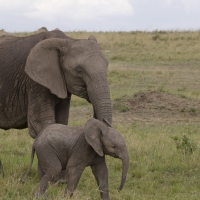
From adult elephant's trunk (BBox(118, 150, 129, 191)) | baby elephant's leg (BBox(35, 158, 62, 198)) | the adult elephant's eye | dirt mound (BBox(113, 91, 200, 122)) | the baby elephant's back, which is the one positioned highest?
the adult elephant's eye

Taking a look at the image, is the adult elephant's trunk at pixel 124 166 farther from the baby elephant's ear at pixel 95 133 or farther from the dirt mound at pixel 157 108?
the dirt mound at pixel 157 108

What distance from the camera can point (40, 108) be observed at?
629cm

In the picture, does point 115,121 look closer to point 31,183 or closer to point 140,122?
point 140,122

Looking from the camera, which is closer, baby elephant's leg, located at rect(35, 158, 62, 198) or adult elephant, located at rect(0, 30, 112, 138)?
baby elephant's leg, located at rect(35, 158, 62, 198)

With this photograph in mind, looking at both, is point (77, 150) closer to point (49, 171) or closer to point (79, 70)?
point (49, 171)

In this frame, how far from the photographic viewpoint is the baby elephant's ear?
5.35 meters

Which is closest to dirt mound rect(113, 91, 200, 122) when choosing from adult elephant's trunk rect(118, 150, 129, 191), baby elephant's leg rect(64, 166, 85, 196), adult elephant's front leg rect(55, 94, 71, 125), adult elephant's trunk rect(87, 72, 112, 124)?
adult elephant's front leg rect(55, 94, 71, 125)

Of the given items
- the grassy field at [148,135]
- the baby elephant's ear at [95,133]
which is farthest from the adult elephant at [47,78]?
the grassy field at [148,135]

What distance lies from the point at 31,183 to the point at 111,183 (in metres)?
1.04

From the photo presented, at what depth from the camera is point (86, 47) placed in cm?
601

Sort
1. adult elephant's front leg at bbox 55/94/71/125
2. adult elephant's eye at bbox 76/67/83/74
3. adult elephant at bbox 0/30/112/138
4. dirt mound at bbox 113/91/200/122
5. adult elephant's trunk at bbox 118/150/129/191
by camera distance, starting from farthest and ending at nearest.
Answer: dirt mound at bbox 113/91/200/122
adult elephant's front leg at bbox 55/94/71/125
adult elephant's eye at bbox 76/67/83/74
adult elephant at bbox 0/30/112/138
adult elephant's trunk at bbox 118/150/129/191

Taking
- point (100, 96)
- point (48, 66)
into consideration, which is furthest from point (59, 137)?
point (48, 66)

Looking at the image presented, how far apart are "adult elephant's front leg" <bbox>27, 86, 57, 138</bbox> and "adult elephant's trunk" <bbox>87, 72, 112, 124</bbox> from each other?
0.68 m

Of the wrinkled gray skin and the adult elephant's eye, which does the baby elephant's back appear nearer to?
the wrinkled gray skin
